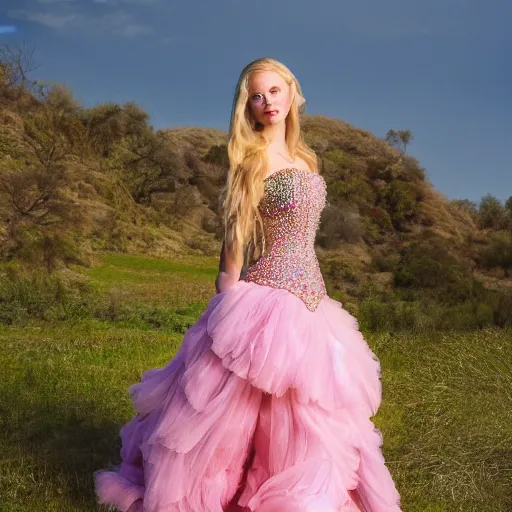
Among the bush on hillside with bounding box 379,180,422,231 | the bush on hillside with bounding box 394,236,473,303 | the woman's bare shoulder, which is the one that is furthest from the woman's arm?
the bush on hillside with bounding box 379,180,422,231

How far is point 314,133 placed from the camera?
18.2m

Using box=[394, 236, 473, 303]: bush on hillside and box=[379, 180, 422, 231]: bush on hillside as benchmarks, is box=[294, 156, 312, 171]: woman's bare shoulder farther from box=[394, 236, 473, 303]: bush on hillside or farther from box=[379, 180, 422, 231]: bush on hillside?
box=[379, 180, 422, 231]: bush on hillside

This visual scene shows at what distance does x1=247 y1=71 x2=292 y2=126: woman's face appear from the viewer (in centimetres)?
340

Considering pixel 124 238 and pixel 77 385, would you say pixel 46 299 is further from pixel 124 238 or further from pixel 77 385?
pixel 77 385

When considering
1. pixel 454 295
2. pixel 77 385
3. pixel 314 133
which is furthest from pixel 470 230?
pixel 77 385

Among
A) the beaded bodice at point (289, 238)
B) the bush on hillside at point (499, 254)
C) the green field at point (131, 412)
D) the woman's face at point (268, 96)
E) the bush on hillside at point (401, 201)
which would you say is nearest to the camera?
the beaded bodice at point (289, 238)

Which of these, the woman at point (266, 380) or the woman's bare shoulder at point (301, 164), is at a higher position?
the woman's bare shoulder at point (301, 164)

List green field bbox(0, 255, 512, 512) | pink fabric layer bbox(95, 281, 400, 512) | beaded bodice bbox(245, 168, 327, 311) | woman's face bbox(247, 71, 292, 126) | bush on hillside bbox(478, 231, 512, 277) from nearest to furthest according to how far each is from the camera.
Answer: pink fabric layer bbox(95, 281, 400, 512)
beaded bodice bbox(245, 168, 327, 311)
woman's face bbox(247, 71, 292, 126)
green field bbox(0, 255, 512, 512)
bush on hillside bbox(478, 231, 512, 277)

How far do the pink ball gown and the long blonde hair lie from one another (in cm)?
7

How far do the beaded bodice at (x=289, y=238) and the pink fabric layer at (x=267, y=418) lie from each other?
6 cm

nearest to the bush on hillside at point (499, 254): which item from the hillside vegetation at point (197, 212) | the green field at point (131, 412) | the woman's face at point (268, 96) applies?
the hillside vegetation at point (197, 212)

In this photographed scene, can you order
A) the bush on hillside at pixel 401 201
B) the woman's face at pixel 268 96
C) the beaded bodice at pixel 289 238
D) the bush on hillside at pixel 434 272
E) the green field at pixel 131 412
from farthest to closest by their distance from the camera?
the bush on hillside at pixel 401 201 → the bush on hillside at pixel 434 272 → the green field at pixel 131 412 → the woman's face at pixel 268 96 → the beaded bodice at pixel 289 238

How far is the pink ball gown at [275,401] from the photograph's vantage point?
9.82 ft

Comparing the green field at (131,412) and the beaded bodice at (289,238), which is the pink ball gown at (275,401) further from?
the green field at (131,412)
